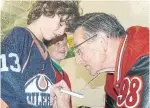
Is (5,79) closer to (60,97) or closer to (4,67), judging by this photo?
(4,67)

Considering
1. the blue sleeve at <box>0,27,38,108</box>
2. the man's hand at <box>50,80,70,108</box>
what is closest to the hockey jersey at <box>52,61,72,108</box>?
the man's hand at <box>50,80,70,108</box>

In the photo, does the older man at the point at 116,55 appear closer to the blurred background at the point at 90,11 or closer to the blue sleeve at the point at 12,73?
the blurred background at the point at 90,11

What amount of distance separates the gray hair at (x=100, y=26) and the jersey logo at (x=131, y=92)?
14 centimetres

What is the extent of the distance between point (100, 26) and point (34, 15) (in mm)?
187

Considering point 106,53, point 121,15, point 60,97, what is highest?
point 121,15

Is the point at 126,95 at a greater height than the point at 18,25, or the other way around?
the point at 18,25

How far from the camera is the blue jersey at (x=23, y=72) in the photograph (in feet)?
2.05

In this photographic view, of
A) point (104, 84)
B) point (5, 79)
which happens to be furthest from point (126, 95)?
point (5, 79)

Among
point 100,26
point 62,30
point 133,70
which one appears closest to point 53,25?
point 62,30

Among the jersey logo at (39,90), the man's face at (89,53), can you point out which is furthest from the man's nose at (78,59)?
the jersey logo at (39,90)

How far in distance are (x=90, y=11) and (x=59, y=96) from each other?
0.84 ft

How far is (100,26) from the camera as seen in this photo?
2.28 feet

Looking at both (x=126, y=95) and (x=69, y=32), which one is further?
(x=69, y=32)

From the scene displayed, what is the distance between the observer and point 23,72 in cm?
64
